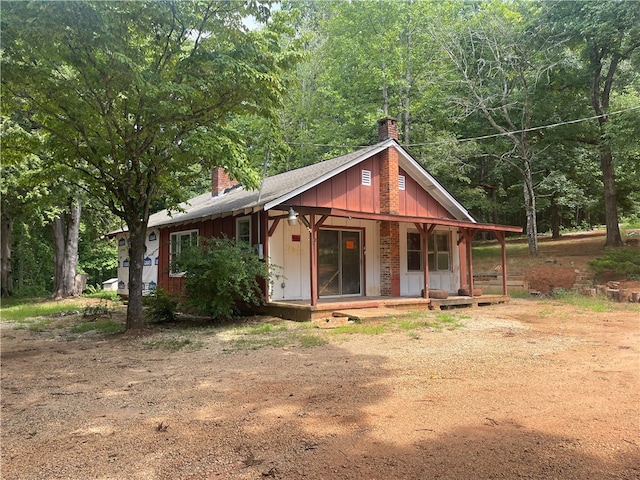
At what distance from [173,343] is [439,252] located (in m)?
9.90

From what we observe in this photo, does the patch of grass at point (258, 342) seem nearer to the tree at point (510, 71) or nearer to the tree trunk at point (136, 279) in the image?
the tree trunk at point (136, 279)

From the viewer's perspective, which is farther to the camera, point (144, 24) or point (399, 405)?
point (144, 24)

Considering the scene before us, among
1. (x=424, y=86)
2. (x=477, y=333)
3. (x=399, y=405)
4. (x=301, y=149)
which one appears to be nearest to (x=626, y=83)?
(x=424, y=86)

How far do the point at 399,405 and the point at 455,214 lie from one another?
11937mm

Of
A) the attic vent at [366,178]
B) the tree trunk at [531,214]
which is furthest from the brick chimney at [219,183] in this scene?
the tree trunk at [531,214]

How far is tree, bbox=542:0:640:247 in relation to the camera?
17.6 metres

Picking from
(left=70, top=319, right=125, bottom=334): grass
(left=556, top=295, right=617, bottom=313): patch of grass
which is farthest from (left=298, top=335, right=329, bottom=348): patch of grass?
(left=556, top=295, right=617, bottom=313): patch of grass

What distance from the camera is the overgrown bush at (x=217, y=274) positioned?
9.84m

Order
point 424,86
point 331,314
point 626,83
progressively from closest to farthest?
1. point 331,314
2. point 626,83
3. point 424,86

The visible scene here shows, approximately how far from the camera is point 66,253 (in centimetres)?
1989

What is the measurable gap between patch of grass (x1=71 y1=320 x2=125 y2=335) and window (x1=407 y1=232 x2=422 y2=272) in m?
8.48

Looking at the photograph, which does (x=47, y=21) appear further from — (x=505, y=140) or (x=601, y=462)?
(x=505, y=140)

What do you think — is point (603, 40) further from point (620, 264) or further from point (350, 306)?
point (350, 306)

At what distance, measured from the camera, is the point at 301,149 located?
25922 mm
